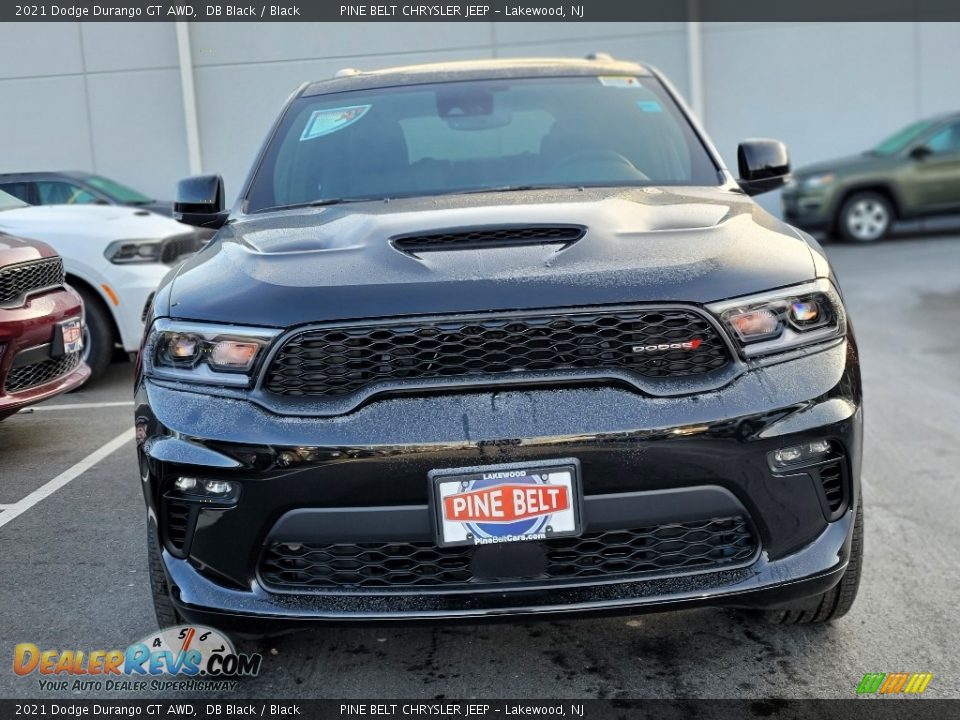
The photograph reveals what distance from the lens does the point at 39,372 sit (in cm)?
541

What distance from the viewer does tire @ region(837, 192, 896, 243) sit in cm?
1430

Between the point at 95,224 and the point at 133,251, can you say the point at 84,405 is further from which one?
the point at 95,224

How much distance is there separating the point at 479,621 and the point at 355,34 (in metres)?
14.5

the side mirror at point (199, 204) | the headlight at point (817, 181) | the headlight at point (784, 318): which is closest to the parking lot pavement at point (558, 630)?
the headlight at point (784, 318)

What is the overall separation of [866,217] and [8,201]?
1172 cm

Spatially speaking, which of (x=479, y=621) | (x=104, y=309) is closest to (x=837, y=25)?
(x=104, y=309)

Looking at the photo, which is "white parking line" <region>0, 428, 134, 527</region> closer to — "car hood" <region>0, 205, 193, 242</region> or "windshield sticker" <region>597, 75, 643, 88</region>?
"car hood" <region>0, 205, 193, 242</region>

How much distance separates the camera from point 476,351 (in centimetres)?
250

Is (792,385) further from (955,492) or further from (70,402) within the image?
(70,402)

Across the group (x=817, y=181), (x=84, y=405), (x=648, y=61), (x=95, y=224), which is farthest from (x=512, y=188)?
(x=648, y=61)

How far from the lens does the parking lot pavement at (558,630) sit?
2.82 meters

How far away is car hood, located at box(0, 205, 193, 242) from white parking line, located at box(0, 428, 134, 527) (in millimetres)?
1568

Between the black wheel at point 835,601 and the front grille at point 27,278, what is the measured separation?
3775mm
